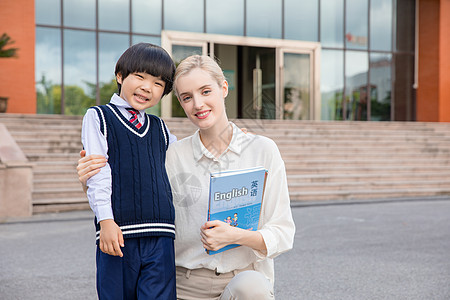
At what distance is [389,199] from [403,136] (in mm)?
5321

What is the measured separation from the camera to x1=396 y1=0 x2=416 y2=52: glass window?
22.7m

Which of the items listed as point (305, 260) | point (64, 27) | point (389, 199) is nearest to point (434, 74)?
point (389, 199)

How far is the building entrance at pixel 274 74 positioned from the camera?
19859 millimetres

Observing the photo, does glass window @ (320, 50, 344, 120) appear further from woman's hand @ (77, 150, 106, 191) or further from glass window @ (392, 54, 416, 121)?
woman's hand @ (77, 150, 106, 191)

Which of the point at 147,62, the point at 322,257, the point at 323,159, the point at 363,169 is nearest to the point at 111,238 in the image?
the point at 147,62

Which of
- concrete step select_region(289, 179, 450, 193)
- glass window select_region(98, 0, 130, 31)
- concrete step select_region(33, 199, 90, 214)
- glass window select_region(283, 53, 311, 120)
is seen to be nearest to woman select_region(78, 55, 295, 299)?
concrete step select_region(33, 199, 90, 214)

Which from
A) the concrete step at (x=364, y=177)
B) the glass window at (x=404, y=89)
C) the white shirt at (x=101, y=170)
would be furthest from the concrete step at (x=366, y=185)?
the glass window at (x=404, y=89)

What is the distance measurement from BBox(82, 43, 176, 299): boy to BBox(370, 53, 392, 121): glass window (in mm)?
21613

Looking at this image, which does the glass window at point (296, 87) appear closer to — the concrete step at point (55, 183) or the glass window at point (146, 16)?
the glass window at point (146, 16)

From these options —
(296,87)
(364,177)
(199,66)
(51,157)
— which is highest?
(296,87)

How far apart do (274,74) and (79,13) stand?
26.5 ft

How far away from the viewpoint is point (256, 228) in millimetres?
1999

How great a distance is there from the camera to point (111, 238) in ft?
6.03

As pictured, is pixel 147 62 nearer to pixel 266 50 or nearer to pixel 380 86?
Result: pixel 266 50
